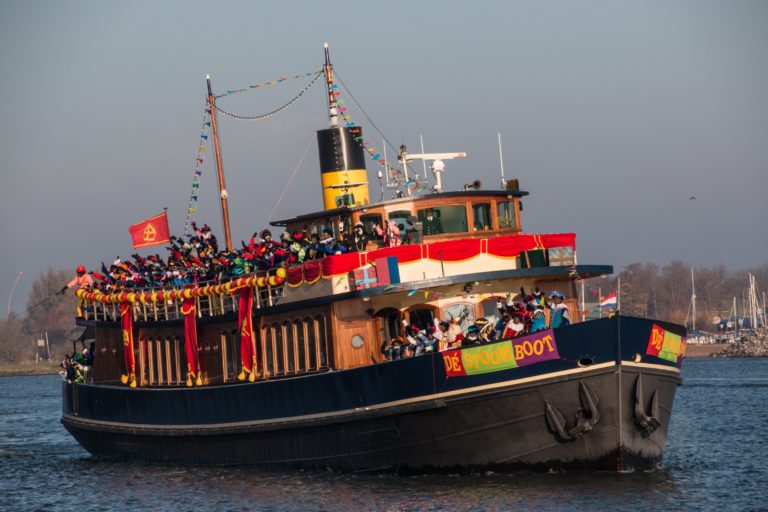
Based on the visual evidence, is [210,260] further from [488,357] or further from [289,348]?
[488,357]

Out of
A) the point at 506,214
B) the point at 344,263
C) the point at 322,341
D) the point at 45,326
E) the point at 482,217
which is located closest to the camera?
the point at 344,263

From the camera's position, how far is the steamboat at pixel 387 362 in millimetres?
20047

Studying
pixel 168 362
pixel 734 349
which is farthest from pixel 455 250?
pixel 734 349

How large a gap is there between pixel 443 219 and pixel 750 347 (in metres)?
71.1

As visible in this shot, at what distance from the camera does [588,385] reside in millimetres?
19797

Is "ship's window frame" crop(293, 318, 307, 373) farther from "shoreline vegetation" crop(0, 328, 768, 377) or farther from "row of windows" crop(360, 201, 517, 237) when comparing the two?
"shoreline vegetation" crop(0, 328, 768, 377)

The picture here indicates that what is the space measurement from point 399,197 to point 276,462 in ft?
19.4

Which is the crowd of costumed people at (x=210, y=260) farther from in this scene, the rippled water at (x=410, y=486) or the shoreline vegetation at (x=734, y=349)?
the shoreline vegetation at (x=734, y=349)

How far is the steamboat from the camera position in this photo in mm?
20047

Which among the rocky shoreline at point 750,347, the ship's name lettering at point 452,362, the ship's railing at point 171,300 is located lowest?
the rocky shoreline at point 750,347

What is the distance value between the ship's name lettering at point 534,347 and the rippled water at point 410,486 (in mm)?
2144

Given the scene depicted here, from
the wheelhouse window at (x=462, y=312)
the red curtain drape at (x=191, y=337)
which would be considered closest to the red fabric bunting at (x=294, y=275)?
the wheelhouse window at (x=462, y=312)

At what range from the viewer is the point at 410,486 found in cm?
2086

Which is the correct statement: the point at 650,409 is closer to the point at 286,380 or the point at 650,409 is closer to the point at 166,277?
the point at 286,380
